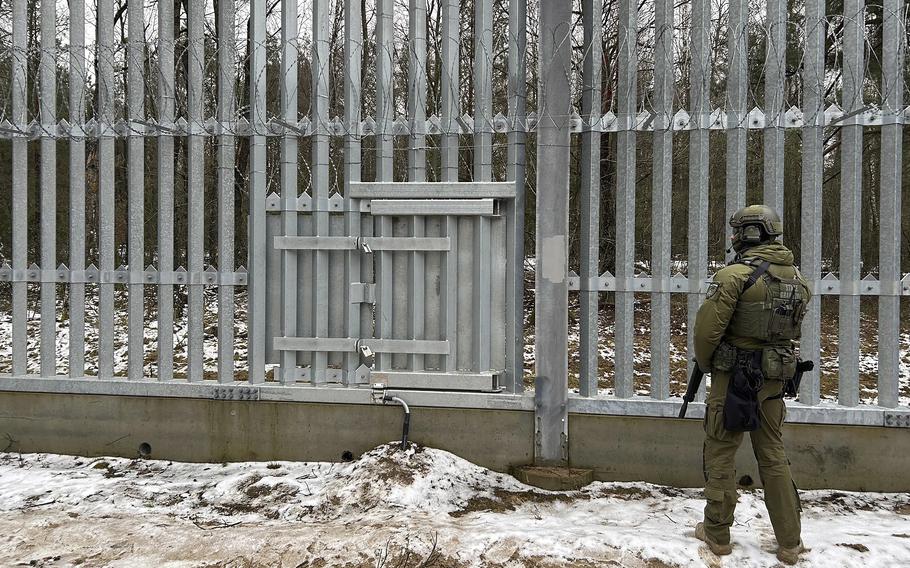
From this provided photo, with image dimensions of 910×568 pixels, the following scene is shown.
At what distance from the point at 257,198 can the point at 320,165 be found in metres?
0.58

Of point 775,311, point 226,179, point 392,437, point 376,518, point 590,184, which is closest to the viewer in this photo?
point 775,311

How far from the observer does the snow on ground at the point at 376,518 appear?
151 inches

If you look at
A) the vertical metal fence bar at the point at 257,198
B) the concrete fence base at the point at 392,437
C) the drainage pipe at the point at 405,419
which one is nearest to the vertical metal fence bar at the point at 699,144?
the concrete fence base at the point at 392,437

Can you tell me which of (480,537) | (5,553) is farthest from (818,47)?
(5,553)

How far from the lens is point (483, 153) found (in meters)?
5.09

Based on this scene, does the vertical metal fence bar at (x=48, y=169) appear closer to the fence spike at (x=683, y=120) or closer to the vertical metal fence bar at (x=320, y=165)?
the vertical metal fence bar at (x=320, y=165)

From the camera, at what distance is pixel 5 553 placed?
13.0 ft

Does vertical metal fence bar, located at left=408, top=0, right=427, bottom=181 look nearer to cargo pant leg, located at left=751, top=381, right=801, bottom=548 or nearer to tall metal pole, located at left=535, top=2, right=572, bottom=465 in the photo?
tall metal pole, located at left=535, top=2, right=572, bottom=465

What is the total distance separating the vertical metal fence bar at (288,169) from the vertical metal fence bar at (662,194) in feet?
9.23

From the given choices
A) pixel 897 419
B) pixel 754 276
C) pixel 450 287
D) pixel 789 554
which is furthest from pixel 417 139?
pixel 897 419

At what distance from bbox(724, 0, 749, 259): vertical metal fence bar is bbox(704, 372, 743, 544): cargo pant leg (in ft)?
5.03

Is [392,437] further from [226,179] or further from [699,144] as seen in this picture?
[699,144]

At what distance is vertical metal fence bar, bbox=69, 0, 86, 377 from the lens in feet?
18.0

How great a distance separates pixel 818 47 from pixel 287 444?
5.11 metres
